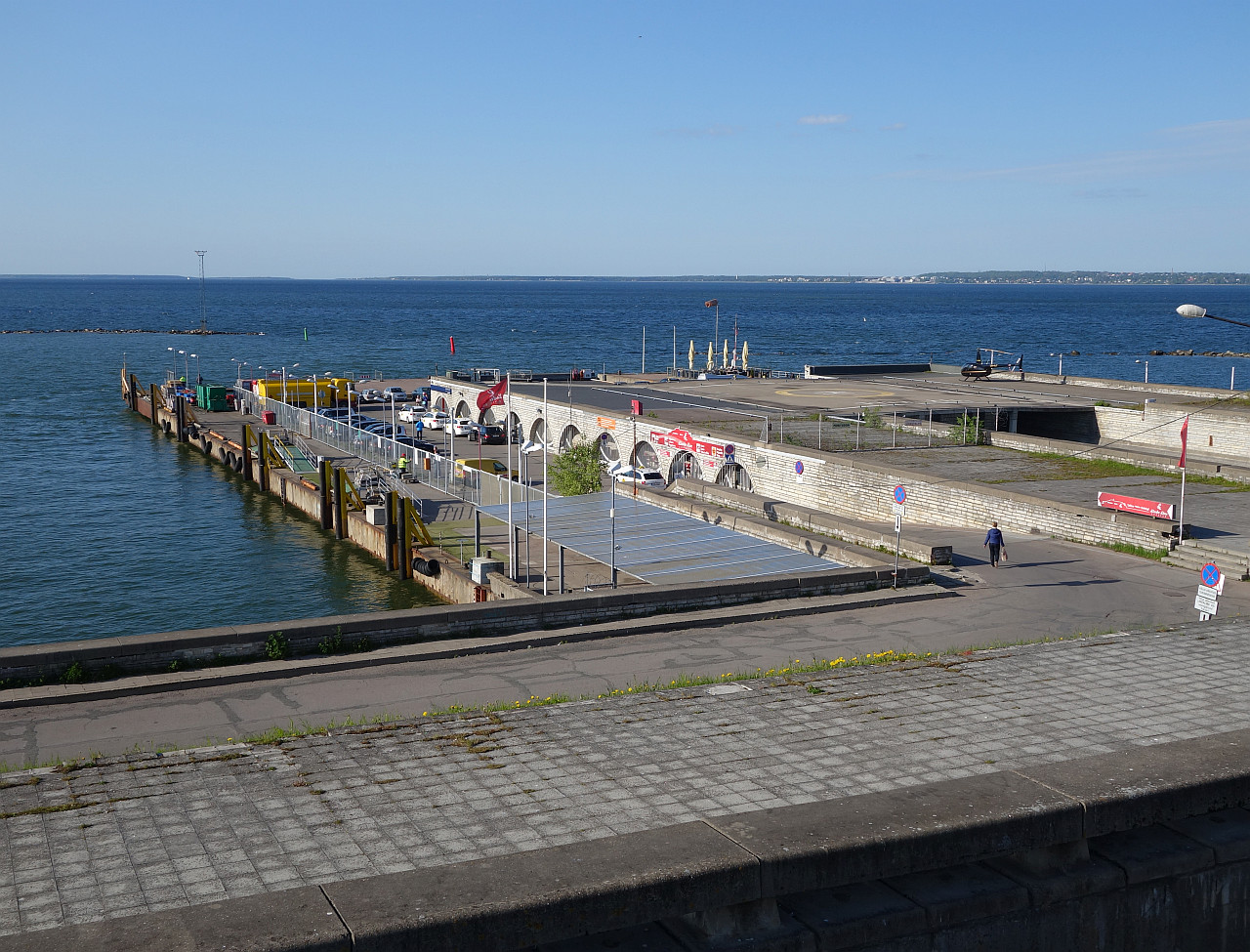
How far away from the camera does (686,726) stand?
13086 mm

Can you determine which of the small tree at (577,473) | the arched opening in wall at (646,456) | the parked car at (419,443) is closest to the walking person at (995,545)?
the small tree at (577,473)

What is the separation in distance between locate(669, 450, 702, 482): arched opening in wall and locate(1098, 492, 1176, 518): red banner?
1731 cm

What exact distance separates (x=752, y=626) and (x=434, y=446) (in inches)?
1526

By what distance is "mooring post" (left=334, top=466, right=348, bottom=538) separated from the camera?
4150 centimetres

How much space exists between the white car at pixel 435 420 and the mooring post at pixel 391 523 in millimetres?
27679

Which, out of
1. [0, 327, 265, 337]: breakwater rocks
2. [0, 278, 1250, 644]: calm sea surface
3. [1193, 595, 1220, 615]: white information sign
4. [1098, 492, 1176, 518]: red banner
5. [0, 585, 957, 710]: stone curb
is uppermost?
[0, 327, 265, 337]: breakwater rocks

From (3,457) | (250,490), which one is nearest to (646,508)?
(250,490)

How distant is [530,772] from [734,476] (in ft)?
101

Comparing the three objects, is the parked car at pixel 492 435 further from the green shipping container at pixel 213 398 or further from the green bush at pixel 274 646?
the green bush at pixel 274 646

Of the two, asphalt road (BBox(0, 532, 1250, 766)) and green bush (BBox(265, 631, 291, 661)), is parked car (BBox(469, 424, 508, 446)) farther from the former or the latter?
green bush (BBox(265, 631, 291, 661))

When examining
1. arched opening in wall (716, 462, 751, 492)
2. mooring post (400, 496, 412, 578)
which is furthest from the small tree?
mooring post (400, 496, 412, 578)

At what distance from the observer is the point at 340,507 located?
4156 cm

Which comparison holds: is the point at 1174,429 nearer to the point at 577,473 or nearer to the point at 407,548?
the point at 577,473

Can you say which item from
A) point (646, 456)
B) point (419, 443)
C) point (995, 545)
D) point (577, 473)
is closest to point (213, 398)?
point (419, 443)
